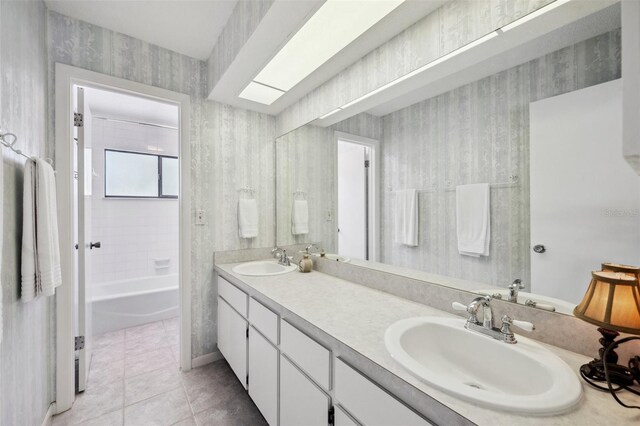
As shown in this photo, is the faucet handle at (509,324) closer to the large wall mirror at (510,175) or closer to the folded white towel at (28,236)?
the large wall mirror at (510,175)

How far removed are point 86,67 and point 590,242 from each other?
2.82 metres

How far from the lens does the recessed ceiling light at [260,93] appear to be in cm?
204

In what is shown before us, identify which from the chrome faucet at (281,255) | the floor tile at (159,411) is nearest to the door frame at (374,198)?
the chrome faucet at (281,255)

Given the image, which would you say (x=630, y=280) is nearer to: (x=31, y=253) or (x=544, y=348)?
(x=544, y=348)

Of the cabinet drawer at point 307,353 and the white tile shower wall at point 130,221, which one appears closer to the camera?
the cabinet drawer at point 307,353

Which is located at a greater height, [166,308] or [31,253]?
[31,253]

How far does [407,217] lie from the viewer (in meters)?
1.44

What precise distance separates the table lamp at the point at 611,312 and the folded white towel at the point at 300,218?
5.70 ft

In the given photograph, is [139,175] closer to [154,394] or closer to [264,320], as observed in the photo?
[154,394]

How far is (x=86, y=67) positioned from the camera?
1818 mm

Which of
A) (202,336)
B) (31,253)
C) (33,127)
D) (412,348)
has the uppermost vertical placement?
(33,127)

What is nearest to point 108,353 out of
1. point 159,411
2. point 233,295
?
point 159,411

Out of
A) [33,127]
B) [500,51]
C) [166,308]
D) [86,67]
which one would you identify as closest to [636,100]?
[500,51]

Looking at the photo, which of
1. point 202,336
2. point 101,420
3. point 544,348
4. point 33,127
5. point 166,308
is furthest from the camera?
point 166,308
